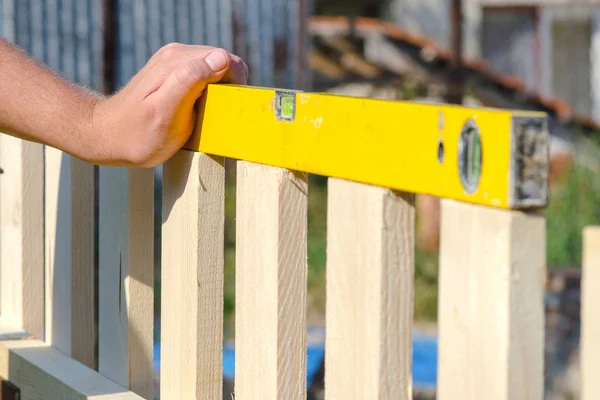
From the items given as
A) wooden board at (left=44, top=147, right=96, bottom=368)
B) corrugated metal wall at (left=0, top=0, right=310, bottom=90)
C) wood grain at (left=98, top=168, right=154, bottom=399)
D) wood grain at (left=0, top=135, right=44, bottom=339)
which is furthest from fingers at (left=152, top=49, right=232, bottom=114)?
corrugated metal wall at (left=0, top=0, right=310, bottom=90)

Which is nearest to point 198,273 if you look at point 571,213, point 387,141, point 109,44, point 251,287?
point 251,287

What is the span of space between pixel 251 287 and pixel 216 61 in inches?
12.6

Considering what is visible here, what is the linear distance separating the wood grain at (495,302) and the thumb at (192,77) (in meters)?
0.53

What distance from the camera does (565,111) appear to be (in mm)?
10594

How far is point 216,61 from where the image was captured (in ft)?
4.88

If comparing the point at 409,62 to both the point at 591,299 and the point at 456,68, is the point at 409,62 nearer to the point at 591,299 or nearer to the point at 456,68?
the point at 456,68

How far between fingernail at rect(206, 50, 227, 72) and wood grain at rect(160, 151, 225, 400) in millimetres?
130

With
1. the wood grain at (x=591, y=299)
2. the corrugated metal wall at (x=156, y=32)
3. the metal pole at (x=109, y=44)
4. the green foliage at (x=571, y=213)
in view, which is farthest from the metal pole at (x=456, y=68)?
the wood grain at (x=591, y=299)

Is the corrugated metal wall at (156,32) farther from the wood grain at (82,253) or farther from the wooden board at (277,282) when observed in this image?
the wooden board at (277,282)

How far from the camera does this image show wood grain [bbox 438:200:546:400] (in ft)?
3.20

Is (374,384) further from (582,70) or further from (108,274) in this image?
(582,70)

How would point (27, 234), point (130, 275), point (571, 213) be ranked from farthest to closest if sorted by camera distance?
point (571, 213), point (27, 234), point (130, 275)

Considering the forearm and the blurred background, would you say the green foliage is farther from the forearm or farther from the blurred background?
the forearm

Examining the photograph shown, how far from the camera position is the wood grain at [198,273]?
5.07 ft
